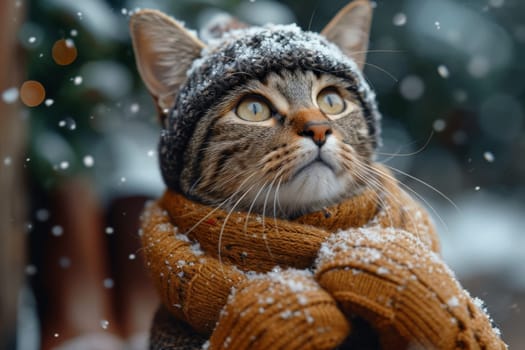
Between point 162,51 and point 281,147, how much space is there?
0.68 feet

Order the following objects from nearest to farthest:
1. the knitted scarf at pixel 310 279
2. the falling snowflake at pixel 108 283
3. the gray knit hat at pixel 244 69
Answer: the knitted scarf at pixel 310 279
the gray knit hat at pixel 244 69
the falling snowflake at pixel 108 283

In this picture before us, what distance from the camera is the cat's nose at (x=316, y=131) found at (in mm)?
445

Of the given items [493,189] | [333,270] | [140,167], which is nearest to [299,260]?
[333,270]

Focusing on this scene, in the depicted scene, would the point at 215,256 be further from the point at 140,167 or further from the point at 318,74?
the point at 140,167

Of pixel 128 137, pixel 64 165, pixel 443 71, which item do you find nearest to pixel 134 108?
pixel 128 137

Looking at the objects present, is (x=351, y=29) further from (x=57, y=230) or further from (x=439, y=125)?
(x=57, y=230)

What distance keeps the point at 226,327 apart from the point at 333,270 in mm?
97

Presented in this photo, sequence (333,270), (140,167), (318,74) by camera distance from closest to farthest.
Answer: (333,270) → (318,74) → (140,167)

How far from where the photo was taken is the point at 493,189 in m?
0.93

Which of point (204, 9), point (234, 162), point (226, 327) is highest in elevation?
point (204, 9)

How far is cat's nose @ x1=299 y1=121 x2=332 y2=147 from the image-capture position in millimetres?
445

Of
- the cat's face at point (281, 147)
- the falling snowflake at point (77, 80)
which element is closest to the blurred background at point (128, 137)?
the falling snowflake at point (77, 80)

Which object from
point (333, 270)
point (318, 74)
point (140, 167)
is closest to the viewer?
point (333, 270)

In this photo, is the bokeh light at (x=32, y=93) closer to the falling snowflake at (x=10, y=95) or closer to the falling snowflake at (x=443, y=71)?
the falling snowflake at (x=10, y=95)
